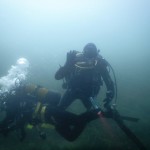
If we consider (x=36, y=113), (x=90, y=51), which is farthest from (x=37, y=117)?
(x=90, y=51)

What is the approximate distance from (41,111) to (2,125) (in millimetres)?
1111

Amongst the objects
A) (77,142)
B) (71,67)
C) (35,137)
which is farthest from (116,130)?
(71,67)

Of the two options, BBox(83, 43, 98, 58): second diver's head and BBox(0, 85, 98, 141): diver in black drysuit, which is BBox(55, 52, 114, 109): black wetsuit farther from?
BBox(0, 85, 98, 141): diver in black drysuit

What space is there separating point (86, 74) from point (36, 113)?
Result: 5.86 feet

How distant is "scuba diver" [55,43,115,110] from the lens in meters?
6.72

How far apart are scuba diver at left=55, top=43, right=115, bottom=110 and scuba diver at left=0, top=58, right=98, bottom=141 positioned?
0.79 metres

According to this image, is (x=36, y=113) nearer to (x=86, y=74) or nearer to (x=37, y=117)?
(x=37, y=117)

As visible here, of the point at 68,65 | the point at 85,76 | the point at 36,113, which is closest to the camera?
the point at 36,113

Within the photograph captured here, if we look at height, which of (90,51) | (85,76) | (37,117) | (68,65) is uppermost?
(90,51)

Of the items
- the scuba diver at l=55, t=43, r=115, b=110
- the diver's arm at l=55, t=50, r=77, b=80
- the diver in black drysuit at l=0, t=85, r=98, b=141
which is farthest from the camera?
the diver's arm at l=55, t=50, r=77, b=80

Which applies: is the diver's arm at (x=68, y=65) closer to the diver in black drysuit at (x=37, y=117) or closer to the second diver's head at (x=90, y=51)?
→ the second diver's head at (x=90, y=51)

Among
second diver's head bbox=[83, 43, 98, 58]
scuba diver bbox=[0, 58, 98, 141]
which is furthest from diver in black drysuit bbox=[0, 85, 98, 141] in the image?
second diver's head bbox=[83, 43, 98, 58]

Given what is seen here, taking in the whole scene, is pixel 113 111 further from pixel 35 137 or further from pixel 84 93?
pixel 35 137

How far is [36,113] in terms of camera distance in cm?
578
